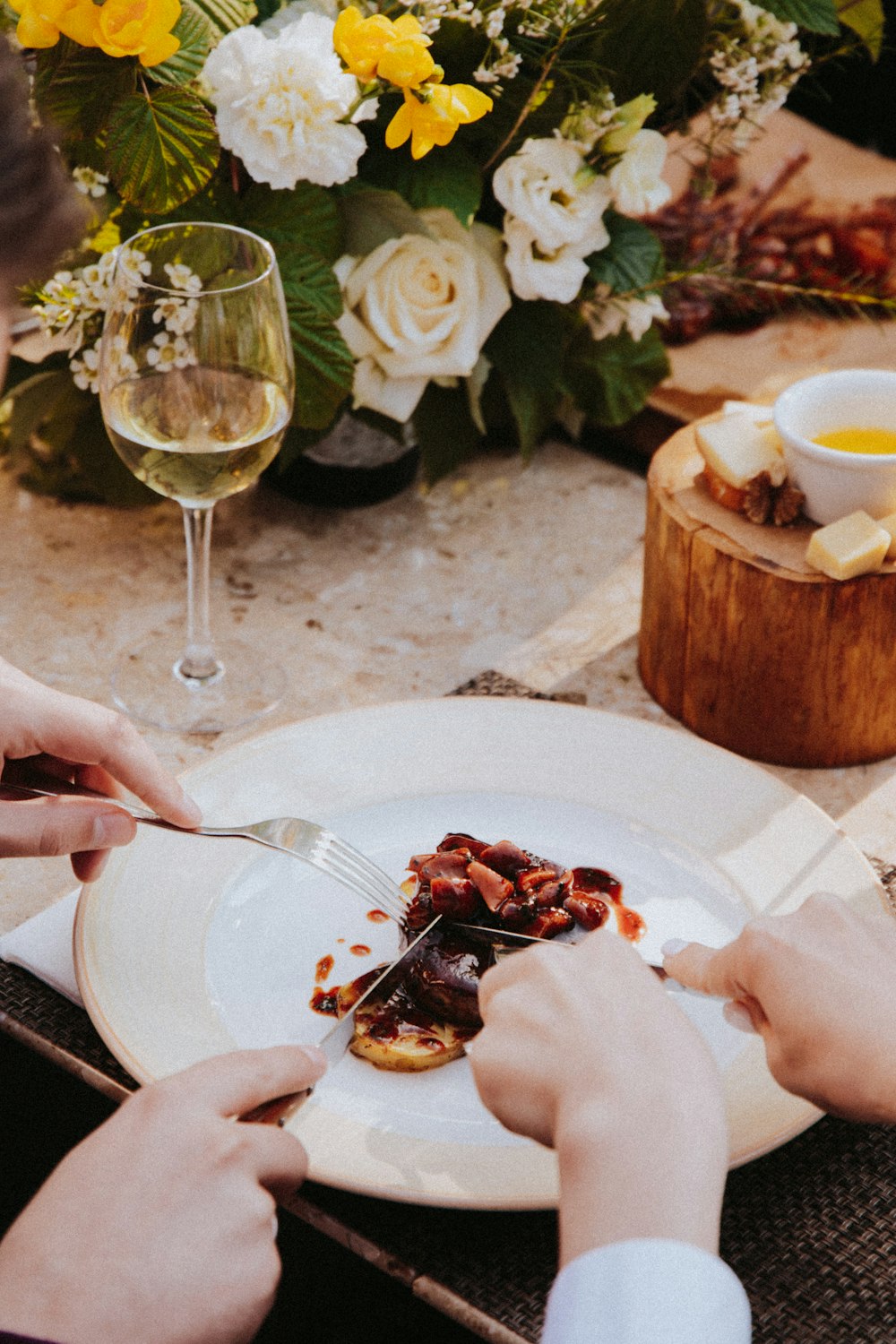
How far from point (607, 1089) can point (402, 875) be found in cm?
36

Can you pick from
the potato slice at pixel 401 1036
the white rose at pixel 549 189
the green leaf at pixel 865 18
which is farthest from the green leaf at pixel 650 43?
the potato slice at pixel 401 1036

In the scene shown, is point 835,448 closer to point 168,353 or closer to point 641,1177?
point 168,353

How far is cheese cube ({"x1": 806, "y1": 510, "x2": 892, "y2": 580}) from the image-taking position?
1150mm

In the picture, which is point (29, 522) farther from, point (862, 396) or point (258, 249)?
point (862, 396)

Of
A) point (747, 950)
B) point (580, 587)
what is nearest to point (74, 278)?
point (580, 587)

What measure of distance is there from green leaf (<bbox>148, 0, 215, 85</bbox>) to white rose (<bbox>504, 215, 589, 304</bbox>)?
319 mm

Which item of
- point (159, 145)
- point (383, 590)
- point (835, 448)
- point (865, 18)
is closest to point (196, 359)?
point (159, 145)

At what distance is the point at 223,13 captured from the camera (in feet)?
4.17

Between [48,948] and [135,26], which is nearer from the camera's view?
[48,948]

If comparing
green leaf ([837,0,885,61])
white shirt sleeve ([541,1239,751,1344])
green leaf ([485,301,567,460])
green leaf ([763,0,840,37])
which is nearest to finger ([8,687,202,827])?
white shirt sleeve ([541,1239,751,1344])

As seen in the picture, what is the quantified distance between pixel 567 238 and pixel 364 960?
0.73m

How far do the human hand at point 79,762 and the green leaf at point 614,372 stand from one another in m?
0.77

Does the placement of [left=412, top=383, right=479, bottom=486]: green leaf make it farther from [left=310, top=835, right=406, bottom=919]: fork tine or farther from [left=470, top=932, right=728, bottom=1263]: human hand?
[left=470, top=932, right=728, bottom=1263]: human hand

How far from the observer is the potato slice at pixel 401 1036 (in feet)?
2.97
